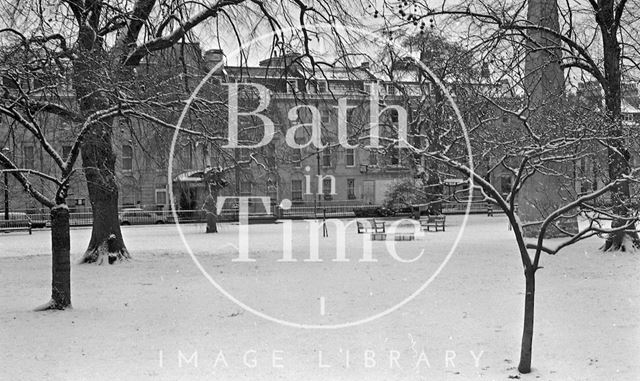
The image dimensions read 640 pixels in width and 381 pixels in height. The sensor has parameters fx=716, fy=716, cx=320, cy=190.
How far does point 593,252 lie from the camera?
67.5ft

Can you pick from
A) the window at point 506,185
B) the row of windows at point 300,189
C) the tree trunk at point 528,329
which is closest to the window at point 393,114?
the window at point 506,185

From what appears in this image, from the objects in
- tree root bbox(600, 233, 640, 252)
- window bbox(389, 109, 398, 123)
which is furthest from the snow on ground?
window bbox(389, 109, 398, 123)

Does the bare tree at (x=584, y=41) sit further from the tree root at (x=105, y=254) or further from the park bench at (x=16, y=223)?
the park bench at (x=16, y=223)

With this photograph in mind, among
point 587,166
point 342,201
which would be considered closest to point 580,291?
point 587,166

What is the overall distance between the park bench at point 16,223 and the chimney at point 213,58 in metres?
19.3

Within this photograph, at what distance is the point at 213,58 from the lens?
69.3 feet

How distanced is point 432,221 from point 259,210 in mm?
20817

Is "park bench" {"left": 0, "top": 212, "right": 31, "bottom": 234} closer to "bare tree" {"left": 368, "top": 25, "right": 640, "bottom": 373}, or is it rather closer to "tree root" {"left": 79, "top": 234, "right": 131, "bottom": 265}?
"tree root" {"left": 79, "top": 234, "right": 131, "bottom": 265}

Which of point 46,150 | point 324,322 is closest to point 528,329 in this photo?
Result: point 324,322

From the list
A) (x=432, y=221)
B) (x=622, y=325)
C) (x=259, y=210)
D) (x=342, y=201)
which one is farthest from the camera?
(x=342, y=201)

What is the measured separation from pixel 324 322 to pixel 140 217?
3575 cm

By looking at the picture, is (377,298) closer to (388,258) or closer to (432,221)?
(388,258)

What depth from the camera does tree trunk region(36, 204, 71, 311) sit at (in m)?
11.9

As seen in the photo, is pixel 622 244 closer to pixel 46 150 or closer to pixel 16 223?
pixel 46 150
